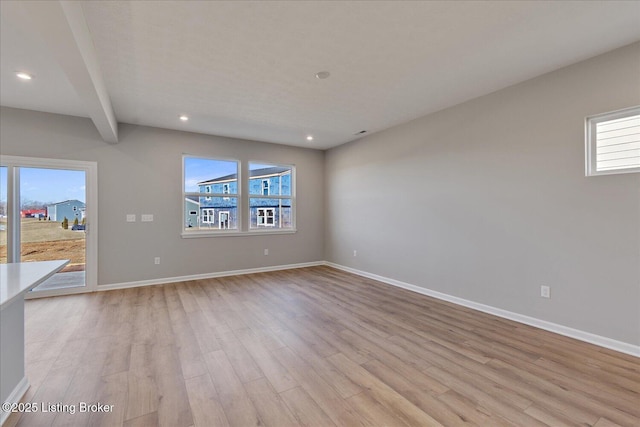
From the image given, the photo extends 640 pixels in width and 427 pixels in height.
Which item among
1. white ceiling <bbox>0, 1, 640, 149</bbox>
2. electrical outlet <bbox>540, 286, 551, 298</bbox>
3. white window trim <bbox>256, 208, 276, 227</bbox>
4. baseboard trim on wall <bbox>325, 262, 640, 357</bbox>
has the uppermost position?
white ceiling <bbox>0, 1, 640, 149</bbox>

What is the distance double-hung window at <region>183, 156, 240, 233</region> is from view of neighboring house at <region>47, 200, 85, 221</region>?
4.79ft

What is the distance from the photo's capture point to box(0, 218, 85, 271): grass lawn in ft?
12.8

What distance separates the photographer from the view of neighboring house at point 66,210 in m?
4.09

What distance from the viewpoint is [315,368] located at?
→ 2178 millimetres

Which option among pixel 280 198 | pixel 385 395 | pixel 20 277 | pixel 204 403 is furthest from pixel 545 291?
pixel 280 198

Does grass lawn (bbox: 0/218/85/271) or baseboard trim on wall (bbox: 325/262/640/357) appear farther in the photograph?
grass lawn (bbox: 0/218/85/271)

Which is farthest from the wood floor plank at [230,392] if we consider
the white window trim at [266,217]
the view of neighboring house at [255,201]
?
the white window trim at [266,217]

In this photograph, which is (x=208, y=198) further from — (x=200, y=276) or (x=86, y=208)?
(x=86, y=208)

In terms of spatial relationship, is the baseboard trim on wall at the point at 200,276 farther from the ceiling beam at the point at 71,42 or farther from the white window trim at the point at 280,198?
the ceiling beam at the point at 71,42

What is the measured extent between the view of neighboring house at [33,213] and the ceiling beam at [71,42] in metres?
2.28

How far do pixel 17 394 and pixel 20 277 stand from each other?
33.1 inches

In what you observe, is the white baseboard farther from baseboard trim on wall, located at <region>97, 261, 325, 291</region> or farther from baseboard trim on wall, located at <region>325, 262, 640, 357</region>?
baseboard trim on wall, located at <region>325, 262, 640, 357</region>

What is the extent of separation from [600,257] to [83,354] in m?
4.74

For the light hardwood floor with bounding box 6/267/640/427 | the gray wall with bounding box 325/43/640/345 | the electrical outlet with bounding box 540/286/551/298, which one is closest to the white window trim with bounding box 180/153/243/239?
the light hardwood floor with bounding box 6/267/640/427
